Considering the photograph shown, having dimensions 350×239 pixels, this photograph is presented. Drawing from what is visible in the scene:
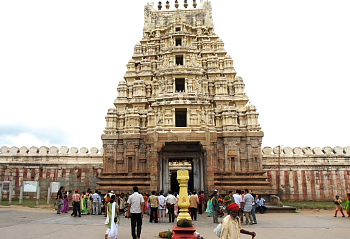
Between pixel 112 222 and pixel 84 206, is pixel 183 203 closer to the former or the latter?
pixel 112 222

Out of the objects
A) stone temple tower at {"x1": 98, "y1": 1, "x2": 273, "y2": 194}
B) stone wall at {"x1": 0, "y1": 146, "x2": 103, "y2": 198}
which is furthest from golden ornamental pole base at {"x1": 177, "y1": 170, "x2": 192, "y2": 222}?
stone wall at {"x1": 0, "y1": 146, "x2": 103, "y2": 198}

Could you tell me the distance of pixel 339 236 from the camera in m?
10.4

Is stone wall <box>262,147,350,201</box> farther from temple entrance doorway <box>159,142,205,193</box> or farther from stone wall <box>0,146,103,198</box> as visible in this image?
stone wall <box>0,146,103,198</box>

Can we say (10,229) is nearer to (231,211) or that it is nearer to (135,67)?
(231,211)

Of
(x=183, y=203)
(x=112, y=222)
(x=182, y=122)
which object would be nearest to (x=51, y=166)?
(x=182, y=122)

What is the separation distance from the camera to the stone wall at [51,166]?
93.7ft

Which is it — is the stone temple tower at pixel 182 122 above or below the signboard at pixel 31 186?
above

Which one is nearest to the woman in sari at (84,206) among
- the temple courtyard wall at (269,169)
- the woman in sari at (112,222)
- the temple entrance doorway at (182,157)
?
the temple entrance doorway at (182,157)

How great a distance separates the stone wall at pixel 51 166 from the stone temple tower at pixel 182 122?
590cm

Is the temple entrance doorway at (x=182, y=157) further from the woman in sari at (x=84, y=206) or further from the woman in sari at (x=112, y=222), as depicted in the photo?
the woman in sari at (x=112, y=222)

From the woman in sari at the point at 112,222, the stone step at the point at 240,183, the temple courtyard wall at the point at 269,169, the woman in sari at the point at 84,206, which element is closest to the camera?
the woman in sari at the point at 112,222

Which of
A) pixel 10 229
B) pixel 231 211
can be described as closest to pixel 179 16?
pixel 10 229

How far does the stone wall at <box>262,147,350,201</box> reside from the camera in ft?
88.9

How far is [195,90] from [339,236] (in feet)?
54.2
